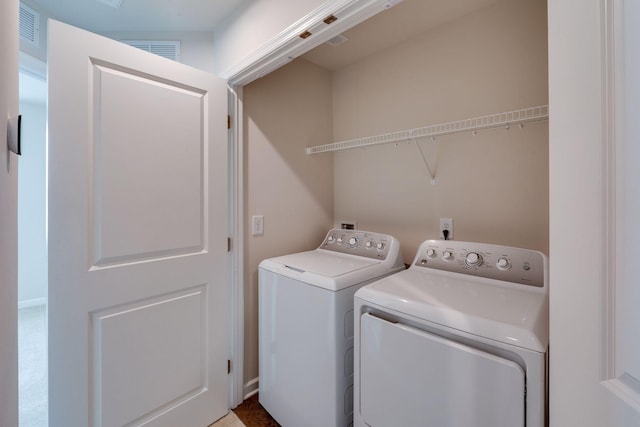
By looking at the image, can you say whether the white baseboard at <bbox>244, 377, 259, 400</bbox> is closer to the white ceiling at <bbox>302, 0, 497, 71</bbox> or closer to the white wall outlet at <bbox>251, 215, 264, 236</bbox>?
the white wall outlet at <bbox>251, 215, 264, 236</bbox>

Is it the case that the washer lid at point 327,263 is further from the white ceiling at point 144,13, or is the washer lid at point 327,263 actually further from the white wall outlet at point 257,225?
the white ceiling at point 144,13

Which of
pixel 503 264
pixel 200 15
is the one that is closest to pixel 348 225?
pixel 503 264

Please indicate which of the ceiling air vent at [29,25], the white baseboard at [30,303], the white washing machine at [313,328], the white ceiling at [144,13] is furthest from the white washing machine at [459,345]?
the white baseboard at [30,303]

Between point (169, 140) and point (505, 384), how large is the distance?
5.52 feet

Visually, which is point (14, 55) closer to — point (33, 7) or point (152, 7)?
point (152, 7)

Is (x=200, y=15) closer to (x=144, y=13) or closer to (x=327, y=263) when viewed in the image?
(x=144, y=13)

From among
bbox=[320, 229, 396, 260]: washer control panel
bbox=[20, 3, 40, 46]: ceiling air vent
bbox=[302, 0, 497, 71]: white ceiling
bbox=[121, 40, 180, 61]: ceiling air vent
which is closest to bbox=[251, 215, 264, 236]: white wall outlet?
bbox=[320, 229, 396, 260]: washer control panel

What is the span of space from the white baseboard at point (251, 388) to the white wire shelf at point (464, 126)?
1.67 m

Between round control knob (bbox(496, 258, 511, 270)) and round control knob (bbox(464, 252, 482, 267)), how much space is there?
8 centimetres

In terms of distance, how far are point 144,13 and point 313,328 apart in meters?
1.98

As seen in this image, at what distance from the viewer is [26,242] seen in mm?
3236

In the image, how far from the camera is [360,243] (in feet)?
6.04

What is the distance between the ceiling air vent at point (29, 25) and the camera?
1.49 meters

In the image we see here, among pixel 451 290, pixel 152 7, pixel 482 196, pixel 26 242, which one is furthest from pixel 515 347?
pixel 26 242
